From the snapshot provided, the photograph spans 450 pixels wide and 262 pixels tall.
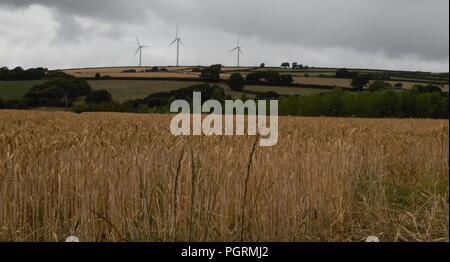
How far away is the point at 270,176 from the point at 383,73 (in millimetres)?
102716

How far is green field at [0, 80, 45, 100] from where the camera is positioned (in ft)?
169

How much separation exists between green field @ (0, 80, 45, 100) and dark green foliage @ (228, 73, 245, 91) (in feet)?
88.6

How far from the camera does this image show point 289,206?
554cm

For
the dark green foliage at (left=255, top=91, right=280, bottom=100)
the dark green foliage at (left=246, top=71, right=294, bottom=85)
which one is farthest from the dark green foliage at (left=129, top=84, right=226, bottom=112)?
the dark green foliage at (left=246, top=71, right=294, bottom=85)

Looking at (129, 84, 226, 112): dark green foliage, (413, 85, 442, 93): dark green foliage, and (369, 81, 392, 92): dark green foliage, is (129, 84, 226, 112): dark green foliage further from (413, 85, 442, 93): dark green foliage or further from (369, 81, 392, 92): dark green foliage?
(413, 85, 442, 93): dark green foliage

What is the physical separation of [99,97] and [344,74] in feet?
167

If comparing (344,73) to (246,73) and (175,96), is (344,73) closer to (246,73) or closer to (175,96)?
(246,73)

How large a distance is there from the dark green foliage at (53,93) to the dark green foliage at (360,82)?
5360 cm

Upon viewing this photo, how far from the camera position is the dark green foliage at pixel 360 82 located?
310ft

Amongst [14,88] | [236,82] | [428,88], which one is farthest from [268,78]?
[14,88]

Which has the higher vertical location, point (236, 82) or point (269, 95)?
point (236, 82)

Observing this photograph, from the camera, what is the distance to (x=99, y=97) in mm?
74875

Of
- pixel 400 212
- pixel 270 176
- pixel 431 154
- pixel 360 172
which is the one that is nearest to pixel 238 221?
pixel 270 176

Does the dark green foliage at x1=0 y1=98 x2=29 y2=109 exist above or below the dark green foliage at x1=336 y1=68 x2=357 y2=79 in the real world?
below
